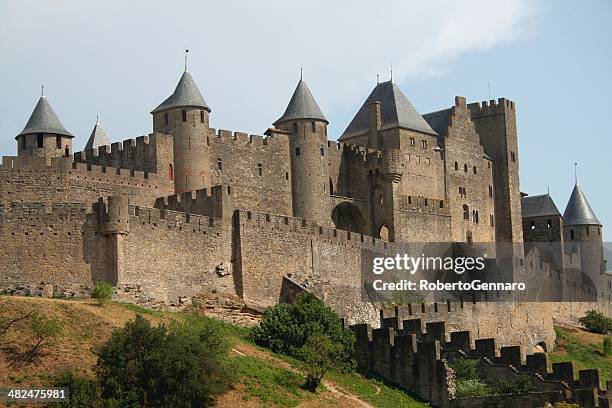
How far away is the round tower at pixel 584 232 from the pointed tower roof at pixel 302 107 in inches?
1286

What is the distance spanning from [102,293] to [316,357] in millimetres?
8293

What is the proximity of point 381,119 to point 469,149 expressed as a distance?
7594 mm

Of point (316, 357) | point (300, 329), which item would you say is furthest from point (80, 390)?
point (300, 329)

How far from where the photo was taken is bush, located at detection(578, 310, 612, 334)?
289 feet

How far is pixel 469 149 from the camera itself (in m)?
89.5

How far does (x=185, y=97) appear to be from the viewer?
231 feet

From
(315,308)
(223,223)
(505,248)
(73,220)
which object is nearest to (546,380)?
(315,308)

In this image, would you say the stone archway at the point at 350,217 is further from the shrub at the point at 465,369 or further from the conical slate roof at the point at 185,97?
the shrub at the point at 465,369

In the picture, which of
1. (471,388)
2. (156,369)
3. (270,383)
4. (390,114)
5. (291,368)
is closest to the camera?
(156,369)

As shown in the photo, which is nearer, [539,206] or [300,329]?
[300,329]

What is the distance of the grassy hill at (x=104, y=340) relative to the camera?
4653cm

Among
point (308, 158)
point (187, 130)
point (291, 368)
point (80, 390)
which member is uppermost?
point (187, 130)

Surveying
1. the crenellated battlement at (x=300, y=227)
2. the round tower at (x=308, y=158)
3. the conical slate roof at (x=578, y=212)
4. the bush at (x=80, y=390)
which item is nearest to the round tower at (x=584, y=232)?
the conical slate roof at (x=578, y=212)

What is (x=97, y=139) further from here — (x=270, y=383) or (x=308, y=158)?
(x=270, y=383)
